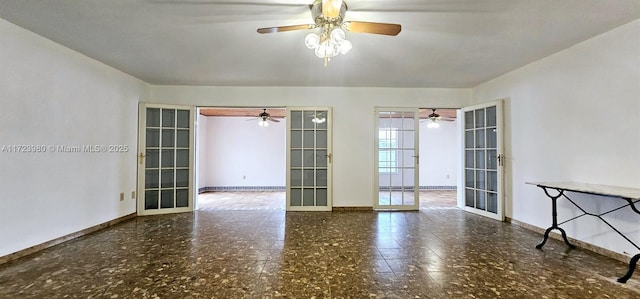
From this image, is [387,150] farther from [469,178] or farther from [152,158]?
[152,158]

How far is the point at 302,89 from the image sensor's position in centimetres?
519

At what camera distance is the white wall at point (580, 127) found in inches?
107

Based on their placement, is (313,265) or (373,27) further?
(313,265)

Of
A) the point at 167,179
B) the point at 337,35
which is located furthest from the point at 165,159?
the point at 337,35

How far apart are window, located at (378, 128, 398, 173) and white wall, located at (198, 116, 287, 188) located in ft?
12.6

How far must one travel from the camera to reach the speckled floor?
214cm

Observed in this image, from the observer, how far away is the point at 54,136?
3230mm

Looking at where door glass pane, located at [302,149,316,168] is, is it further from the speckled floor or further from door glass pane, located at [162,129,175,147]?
door glass pane, located at [162,129,175,147]

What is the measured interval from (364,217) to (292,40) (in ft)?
9.62

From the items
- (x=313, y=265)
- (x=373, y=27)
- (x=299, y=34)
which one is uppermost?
(x=299, y=34)

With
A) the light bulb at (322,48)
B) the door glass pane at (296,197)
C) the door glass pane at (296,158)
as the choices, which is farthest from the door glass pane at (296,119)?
the light bulb at (322,48)

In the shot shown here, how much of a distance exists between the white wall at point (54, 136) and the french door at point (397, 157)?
426 centimetres

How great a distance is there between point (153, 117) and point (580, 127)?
19.9 ft

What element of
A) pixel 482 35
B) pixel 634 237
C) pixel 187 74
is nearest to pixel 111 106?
pixel 187 74
